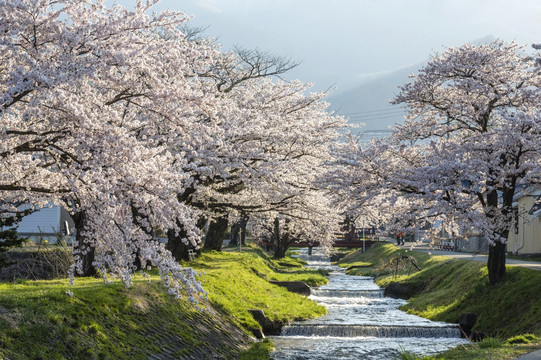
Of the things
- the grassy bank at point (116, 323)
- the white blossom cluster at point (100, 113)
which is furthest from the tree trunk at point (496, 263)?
the white blossom cluster at point (100, 113)

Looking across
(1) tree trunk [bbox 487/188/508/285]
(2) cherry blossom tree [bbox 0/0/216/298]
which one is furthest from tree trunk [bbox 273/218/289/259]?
(2) cherry blossom tree [bbox 0/0/216/298]

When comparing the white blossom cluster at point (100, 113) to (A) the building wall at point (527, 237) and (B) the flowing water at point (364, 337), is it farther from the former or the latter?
(A) the building wall at point (527, 237)

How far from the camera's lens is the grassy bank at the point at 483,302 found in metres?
14.9

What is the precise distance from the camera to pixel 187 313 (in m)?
16.5

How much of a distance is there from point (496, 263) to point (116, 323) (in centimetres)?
1543

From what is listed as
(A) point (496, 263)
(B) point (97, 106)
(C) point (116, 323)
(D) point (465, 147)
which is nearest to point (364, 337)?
(A) point (496, 263)

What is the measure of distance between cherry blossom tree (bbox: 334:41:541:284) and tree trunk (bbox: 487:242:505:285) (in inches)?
1.5

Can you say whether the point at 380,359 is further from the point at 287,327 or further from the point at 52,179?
the point at 52,179

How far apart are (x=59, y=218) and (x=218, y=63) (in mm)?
21829

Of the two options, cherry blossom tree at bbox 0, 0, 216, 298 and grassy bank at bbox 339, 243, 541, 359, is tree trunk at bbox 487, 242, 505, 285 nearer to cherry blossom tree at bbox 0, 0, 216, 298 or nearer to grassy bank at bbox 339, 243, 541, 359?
grassy bank at bbox 339, 243, 541, 359

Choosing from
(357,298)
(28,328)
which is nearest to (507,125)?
(357,298)

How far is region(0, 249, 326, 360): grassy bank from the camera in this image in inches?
400

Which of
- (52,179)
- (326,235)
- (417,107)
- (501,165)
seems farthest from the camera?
(326,235)

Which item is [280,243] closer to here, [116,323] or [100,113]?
[116,323]
